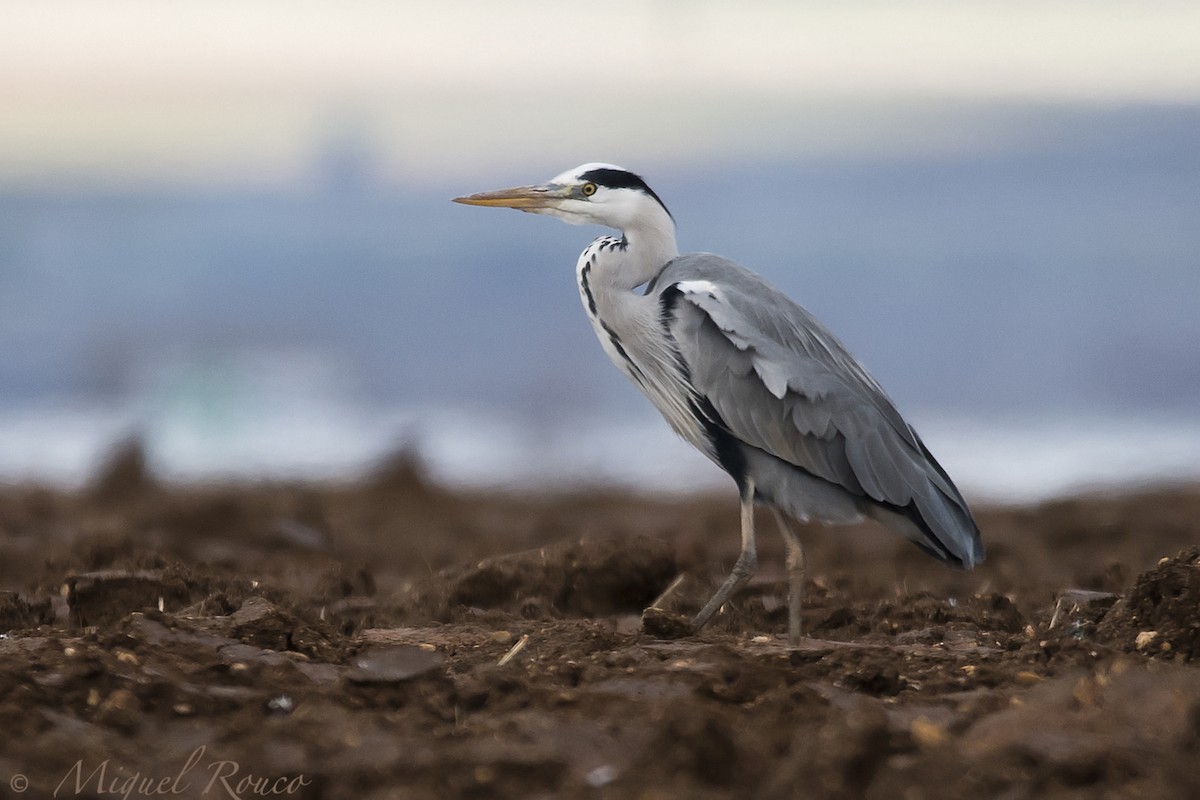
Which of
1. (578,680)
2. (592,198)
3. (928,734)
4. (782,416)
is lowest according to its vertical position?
(578,680)

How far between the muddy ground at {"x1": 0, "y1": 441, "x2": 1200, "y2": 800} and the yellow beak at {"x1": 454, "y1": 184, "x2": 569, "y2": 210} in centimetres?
167

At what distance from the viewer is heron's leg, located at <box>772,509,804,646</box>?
538cm

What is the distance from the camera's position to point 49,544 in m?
8.18

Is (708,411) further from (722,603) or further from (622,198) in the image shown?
(622,198)

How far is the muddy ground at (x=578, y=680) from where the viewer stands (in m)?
3.11

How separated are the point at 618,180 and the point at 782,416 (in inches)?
61.6

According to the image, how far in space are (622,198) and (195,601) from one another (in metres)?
2.64

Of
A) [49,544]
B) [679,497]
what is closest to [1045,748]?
[49,544]

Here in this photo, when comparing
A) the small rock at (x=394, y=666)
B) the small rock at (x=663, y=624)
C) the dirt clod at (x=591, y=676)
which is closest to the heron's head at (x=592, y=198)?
the dirt clod at (x=591, y=676)

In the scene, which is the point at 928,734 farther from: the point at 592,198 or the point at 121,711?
the point at 592,198

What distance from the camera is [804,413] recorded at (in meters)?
5.98

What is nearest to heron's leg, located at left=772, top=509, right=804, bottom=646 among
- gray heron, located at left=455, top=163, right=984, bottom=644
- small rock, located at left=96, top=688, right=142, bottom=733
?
gray heron, located at left=455, top=163, right=984, bottom=644

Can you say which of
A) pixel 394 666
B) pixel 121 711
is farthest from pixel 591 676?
pixel 121 711

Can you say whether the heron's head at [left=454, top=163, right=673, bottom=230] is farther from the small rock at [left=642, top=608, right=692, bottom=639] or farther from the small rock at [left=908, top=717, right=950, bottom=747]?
the small rock at [left=908, top=717, right=950, bottom=747]
